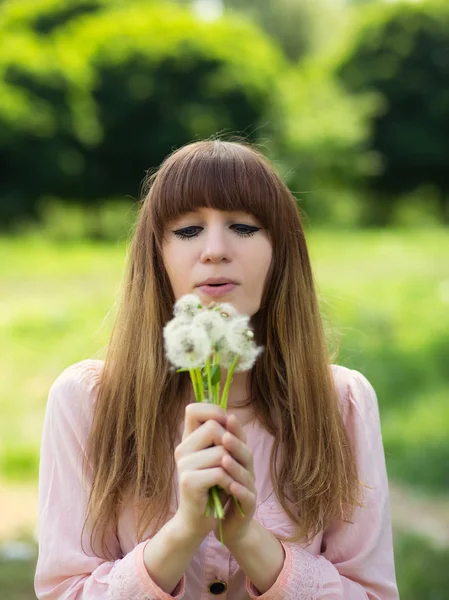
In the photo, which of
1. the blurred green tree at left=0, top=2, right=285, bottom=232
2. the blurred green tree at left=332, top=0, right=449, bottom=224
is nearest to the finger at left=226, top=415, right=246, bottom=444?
the blurred green tree at left=0, top=2, right=285, bottom=232

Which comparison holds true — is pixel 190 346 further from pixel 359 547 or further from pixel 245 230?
pixel 359 547

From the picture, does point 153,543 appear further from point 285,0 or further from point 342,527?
point 285,0

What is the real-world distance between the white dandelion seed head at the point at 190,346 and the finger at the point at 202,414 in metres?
0.10

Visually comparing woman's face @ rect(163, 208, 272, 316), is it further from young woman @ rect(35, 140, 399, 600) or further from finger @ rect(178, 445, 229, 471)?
finger @ rect(178, 445, 229, 471)

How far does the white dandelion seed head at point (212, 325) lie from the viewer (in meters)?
1.45

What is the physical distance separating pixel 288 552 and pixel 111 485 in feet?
1.30

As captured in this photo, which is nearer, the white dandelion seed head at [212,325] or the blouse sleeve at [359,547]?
the white dandelion seed head at [212,325]

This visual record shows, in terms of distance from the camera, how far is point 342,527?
1937mm

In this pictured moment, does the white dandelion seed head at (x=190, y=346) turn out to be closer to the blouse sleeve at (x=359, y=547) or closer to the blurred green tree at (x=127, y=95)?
the blouse sleeve at (x=359, y=547)

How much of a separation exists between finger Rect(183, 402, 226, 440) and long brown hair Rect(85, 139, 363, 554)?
1.29 ft

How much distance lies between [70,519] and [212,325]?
643mm

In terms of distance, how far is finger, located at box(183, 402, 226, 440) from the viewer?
1500 mm

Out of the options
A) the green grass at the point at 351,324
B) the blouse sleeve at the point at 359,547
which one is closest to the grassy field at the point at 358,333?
the green grass at the point at 351,324

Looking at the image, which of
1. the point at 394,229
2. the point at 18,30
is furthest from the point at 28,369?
the point at 394,229
